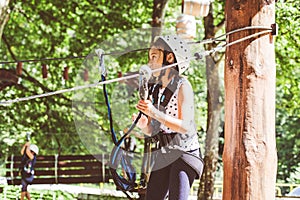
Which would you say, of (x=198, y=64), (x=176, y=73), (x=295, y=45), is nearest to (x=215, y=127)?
(x=295, y=45)

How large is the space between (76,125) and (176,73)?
44.5ft

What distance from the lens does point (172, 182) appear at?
176 inches

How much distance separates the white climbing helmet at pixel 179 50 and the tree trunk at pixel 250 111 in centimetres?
30

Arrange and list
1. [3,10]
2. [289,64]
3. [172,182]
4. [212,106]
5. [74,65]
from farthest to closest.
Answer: [74,65] → [289,64] → [212,106] → [3,10] → [172,182]

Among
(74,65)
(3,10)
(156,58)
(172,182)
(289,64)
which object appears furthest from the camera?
(74,65)

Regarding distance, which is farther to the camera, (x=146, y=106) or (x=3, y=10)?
(x=3, y=10)

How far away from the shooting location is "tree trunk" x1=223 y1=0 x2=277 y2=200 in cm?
452

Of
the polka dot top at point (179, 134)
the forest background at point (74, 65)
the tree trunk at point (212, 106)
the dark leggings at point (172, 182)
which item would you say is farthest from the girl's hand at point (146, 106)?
the forest background at point (74, 65)

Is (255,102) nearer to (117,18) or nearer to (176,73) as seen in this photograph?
(176,73)

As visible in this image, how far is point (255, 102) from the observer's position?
14.9ft

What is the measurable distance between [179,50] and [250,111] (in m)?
0.65

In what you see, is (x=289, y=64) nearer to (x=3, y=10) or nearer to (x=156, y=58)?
(x=3, y=10)

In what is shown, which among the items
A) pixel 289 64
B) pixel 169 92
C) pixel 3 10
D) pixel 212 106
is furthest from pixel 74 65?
pixel 169 92

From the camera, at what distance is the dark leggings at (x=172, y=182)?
4.44 m
